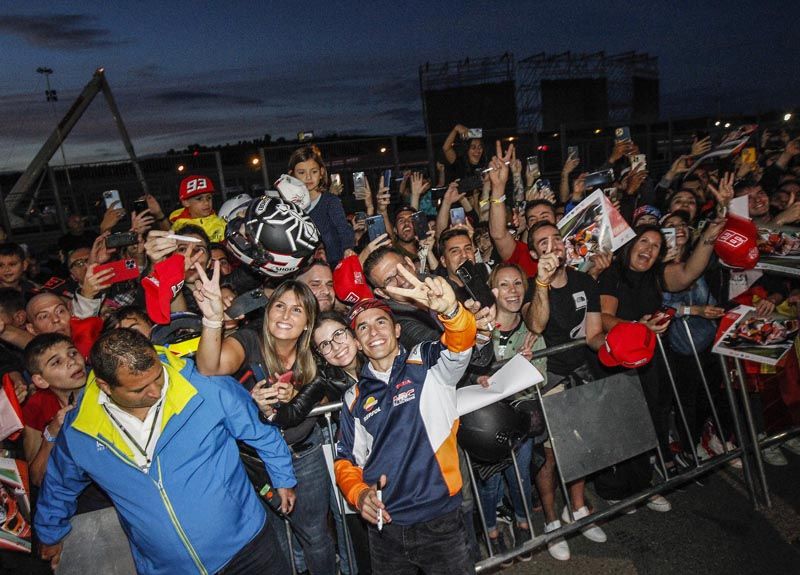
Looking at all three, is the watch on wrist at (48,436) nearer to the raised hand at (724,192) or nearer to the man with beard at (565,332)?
the man with beard at (565,332)

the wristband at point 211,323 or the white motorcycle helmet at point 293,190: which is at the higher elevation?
the white motorcycle helmet at point 293,190

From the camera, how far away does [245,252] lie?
3.37 meters

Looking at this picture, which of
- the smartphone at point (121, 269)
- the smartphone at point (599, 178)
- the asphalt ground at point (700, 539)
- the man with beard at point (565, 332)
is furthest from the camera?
the smartphone at point (599, 178)

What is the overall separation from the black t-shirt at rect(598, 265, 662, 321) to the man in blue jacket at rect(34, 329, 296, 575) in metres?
3.24

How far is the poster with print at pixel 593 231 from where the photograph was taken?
4.37 meters

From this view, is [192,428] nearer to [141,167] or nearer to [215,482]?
[215,482]

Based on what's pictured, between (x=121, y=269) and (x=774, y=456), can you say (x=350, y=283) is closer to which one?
(x=121, y=269)

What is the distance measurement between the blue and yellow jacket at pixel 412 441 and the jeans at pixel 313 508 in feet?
1.68

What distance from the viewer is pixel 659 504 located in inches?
169

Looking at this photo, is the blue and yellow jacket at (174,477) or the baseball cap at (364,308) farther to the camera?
the baseball cap at (364,308)

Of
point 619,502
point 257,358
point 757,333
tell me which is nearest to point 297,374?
point 257,358

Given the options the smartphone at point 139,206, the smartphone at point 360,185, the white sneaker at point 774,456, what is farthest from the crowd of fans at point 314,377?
the smartphone at point 360,185

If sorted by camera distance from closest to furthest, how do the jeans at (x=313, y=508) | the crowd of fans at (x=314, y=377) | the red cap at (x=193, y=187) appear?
the crowd of fans at (x=314, y=377), the jeans at (x=313, y=508), the red cap at (x=193, y=187)

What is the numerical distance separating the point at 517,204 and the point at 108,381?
21.1 ft
